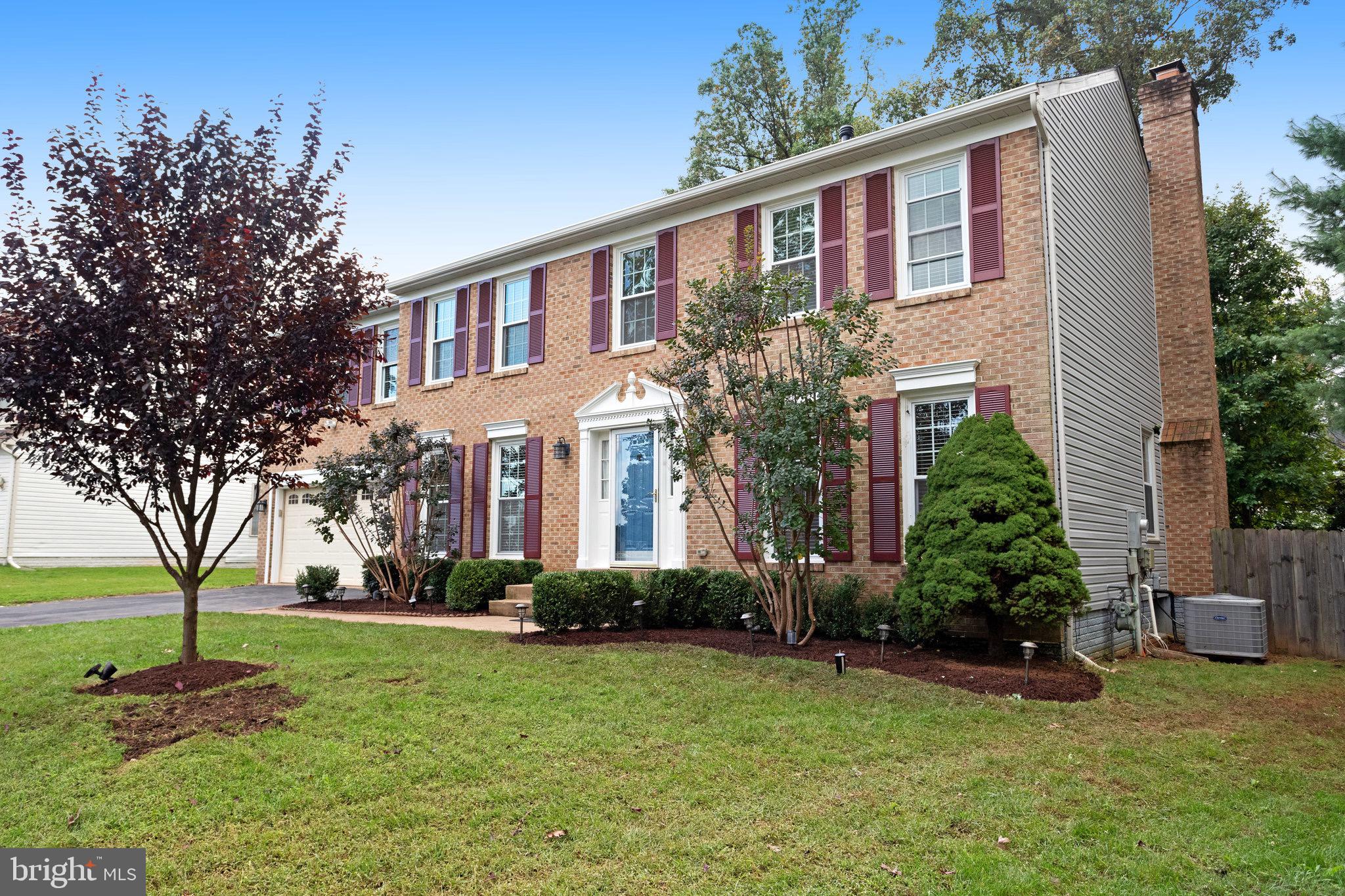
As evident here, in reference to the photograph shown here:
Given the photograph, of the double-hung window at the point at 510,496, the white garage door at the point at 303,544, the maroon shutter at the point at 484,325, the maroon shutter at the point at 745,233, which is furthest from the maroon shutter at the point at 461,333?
the maroon shutter at the point at 745,233

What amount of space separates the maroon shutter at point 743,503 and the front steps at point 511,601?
10.3 ft

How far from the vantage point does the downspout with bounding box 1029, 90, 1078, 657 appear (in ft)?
28.2

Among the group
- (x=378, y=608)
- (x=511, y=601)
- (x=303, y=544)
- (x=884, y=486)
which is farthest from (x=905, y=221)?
(x=303, y=544)

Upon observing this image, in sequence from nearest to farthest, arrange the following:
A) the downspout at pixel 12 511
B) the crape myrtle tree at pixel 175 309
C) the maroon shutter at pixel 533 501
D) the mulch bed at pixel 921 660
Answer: the crape myrtle tree at pixel 175 309 → the mulch bed at pixel 921 660 → the maroon shutter at pixel 533 501 → the downspout at pixel 12 511

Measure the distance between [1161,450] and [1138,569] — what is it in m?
2.70

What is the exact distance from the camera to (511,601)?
471 inches

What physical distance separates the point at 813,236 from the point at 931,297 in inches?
78.2

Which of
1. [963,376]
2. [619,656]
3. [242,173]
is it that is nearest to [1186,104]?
[963,376]

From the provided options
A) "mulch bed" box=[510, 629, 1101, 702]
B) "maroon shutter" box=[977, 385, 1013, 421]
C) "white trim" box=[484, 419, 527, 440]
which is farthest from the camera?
"white trim" box=[484, 419, 527, 440]

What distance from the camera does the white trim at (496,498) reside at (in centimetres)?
1362

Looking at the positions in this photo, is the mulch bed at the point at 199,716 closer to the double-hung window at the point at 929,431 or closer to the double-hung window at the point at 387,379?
the double-hung window at the point at 929,431

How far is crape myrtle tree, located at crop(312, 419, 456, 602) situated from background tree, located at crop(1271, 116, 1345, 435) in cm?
1206

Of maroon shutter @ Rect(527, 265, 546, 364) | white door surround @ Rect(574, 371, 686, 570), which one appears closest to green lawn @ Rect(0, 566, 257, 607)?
maroon shutter @ Rect(527, 265, 546, 364)

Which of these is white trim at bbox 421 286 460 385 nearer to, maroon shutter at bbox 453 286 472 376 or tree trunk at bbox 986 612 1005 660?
maroon shutter at bbox 453 286 472 376
